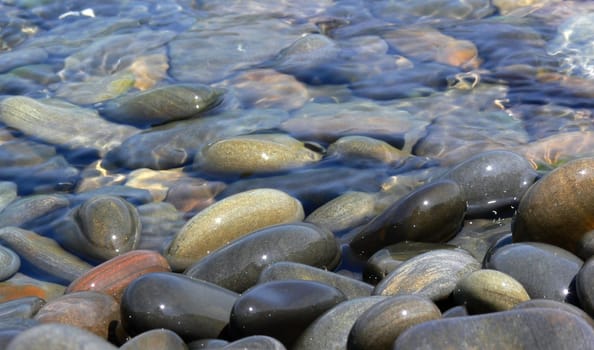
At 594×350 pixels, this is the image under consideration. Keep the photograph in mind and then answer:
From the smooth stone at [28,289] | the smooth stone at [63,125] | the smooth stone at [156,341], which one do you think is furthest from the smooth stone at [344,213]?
the smooth stone at [63,125]

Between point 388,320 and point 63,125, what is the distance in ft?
13.3

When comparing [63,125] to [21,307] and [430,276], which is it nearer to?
[21,307]

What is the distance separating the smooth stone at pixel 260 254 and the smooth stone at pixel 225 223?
0.45 metres

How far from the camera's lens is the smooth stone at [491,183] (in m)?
4.46

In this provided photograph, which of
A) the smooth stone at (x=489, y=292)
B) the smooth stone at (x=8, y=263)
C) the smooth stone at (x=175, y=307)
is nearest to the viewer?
the smooth stone at (x=489, y=292)

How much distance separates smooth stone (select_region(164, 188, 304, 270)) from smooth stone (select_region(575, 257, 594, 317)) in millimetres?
1847

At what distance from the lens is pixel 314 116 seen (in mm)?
6020

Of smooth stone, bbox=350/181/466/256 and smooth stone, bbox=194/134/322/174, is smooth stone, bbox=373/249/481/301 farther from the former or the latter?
smooth stone, bbox=194/134/322/174

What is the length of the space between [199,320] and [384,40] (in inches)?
192

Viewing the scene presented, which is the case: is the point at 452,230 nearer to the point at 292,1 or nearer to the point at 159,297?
the point at 159,297

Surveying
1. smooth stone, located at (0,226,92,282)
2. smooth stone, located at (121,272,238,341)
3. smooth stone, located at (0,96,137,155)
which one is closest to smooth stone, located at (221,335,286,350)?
smooth stone, located at (121,272,238,341)

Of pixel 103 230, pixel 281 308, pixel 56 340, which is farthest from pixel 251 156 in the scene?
pixel 56 340

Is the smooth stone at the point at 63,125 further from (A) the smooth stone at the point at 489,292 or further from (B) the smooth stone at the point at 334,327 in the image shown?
(A) the smooth stone at the point at 489,292

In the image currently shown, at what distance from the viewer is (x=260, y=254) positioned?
375 centimetres
